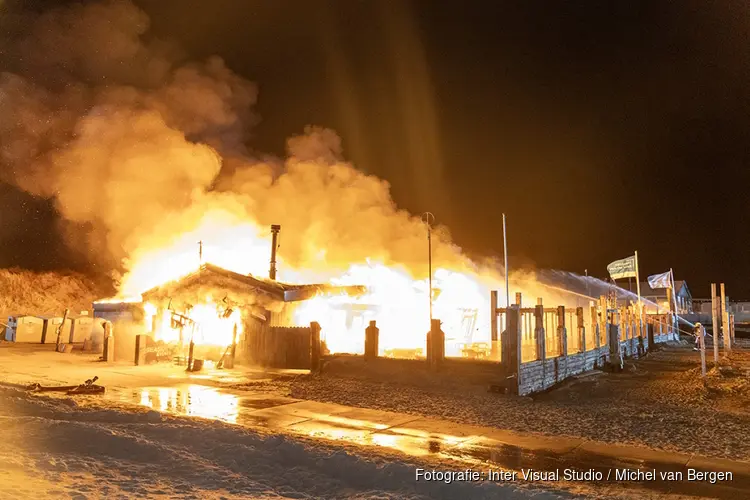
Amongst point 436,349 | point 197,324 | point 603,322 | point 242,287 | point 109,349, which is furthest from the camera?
point 197,324

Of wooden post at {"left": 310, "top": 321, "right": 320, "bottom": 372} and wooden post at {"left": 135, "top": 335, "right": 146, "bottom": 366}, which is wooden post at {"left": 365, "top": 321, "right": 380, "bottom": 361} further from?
wooden post at {"left": 135, "top": 335, "right": 146, "bottom": 366}

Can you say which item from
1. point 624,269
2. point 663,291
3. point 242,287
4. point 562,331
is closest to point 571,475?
point 562,331

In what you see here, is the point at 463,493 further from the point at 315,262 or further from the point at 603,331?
→ the point at 315,262

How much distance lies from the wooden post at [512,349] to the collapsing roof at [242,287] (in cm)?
1090

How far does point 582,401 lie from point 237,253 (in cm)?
2676

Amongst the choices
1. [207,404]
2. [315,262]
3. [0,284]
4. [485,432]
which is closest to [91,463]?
Answer: [207,404]

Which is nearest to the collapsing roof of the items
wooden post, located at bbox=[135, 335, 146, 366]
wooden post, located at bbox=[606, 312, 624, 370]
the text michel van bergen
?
wooden post, located at bbox=[135, 335, 146, 366]

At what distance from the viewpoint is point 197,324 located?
79.8 feet

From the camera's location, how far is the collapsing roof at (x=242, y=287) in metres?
22.1

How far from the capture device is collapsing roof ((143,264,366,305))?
2212 centimetres

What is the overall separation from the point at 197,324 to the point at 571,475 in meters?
20.3

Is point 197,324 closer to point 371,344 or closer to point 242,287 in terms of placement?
point 242,287

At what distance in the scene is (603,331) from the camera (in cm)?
2100

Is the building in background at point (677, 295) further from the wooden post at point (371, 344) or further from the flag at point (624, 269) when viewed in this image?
the wooden post at point (371, 344)
